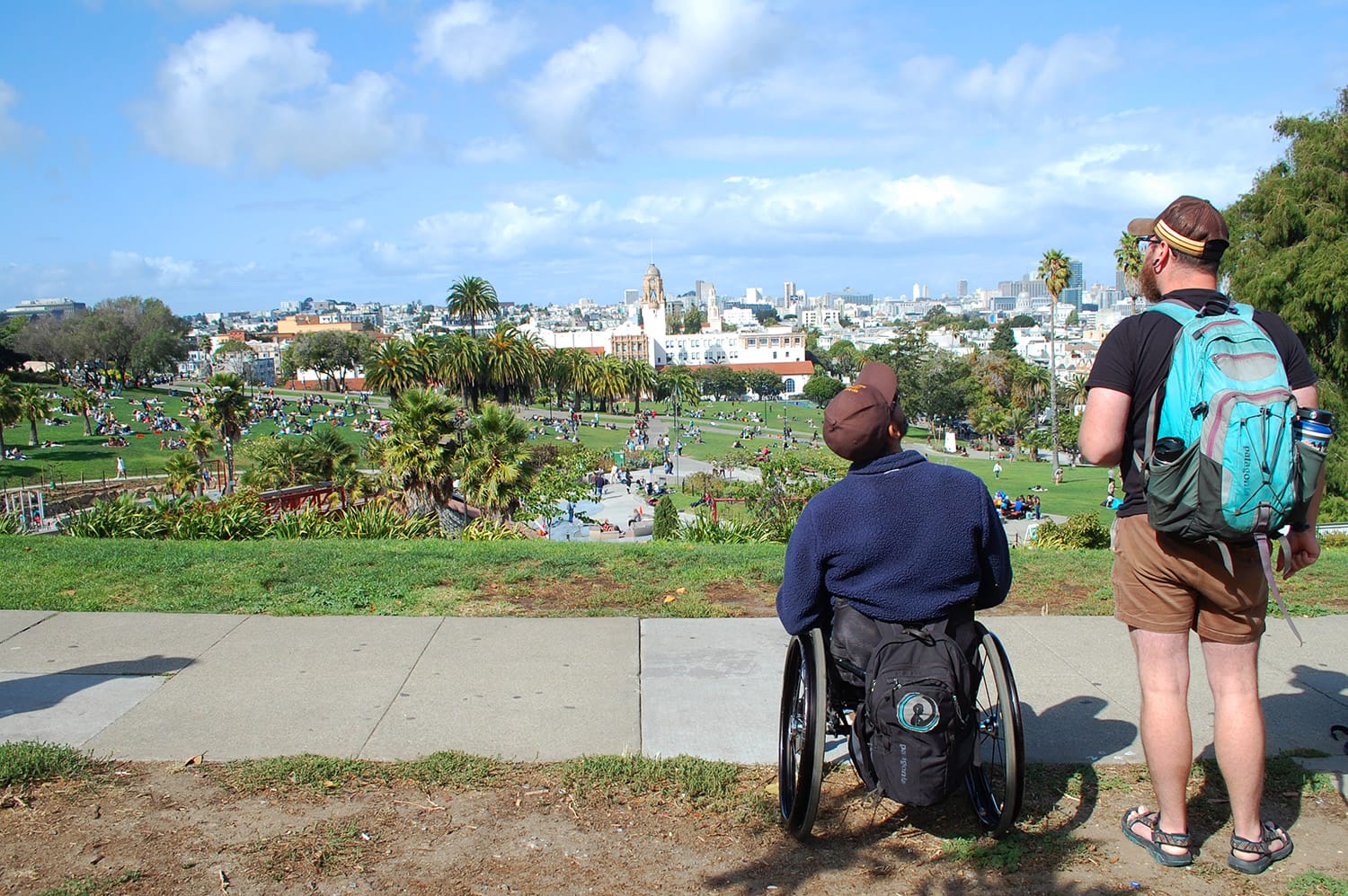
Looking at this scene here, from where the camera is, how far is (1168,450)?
262cm

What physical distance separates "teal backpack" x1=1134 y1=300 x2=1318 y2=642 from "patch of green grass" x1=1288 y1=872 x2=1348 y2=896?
0.77m

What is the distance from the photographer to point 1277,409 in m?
2.50

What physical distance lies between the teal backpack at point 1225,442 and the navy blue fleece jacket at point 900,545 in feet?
1.55

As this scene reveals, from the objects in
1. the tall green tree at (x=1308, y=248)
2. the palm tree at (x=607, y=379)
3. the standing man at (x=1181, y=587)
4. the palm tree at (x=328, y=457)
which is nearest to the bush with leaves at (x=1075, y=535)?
the standing man at (x=1181, y=587)

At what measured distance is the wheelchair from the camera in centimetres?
283

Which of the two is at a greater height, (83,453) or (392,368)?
(392,368)

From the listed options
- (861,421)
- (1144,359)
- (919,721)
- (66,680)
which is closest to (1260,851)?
(919,721)

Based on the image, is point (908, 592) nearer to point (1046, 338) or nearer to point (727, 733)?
point (727, 733)

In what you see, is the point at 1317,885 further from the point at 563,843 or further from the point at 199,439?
the point at 199,439

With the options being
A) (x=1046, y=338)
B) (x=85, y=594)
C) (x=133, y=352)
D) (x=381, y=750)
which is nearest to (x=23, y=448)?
(x=85, y=594)

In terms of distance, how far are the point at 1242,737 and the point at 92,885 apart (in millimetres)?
3117

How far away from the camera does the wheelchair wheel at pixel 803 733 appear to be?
2818 mm

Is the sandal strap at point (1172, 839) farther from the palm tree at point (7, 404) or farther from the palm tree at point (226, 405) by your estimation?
the palm tree at point (7, 404)

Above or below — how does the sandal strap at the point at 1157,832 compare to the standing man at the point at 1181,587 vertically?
below
